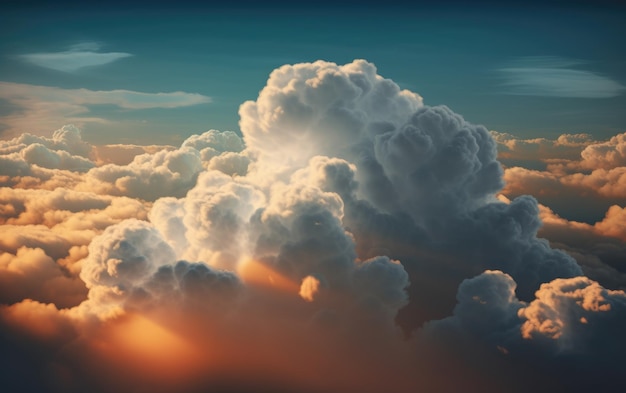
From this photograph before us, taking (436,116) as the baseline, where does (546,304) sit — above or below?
below

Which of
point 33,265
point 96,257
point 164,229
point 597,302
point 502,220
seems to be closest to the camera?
point 597,302

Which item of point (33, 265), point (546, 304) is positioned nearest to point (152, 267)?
point (546, 304)

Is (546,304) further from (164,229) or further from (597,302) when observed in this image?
(164,229)

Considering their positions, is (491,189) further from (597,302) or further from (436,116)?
(597,302)

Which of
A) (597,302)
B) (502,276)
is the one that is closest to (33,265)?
(502,276)

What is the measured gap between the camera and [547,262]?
112 metres

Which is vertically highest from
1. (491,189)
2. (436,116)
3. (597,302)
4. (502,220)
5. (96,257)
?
(436,116)

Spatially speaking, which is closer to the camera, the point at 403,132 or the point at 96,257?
the point at 96,257

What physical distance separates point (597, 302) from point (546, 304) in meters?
7.17

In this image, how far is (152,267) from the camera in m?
88.4

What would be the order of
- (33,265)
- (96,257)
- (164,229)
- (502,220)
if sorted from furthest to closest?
(33,265), (502,220), (164,229), (96,257)

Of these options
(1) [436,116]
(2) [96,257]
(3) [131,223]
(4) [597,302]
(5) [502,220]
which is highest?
(1) [436,116]

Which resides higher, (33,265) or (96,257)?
(33,265)

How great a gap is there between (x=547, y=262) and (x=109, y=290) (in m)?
87.8
